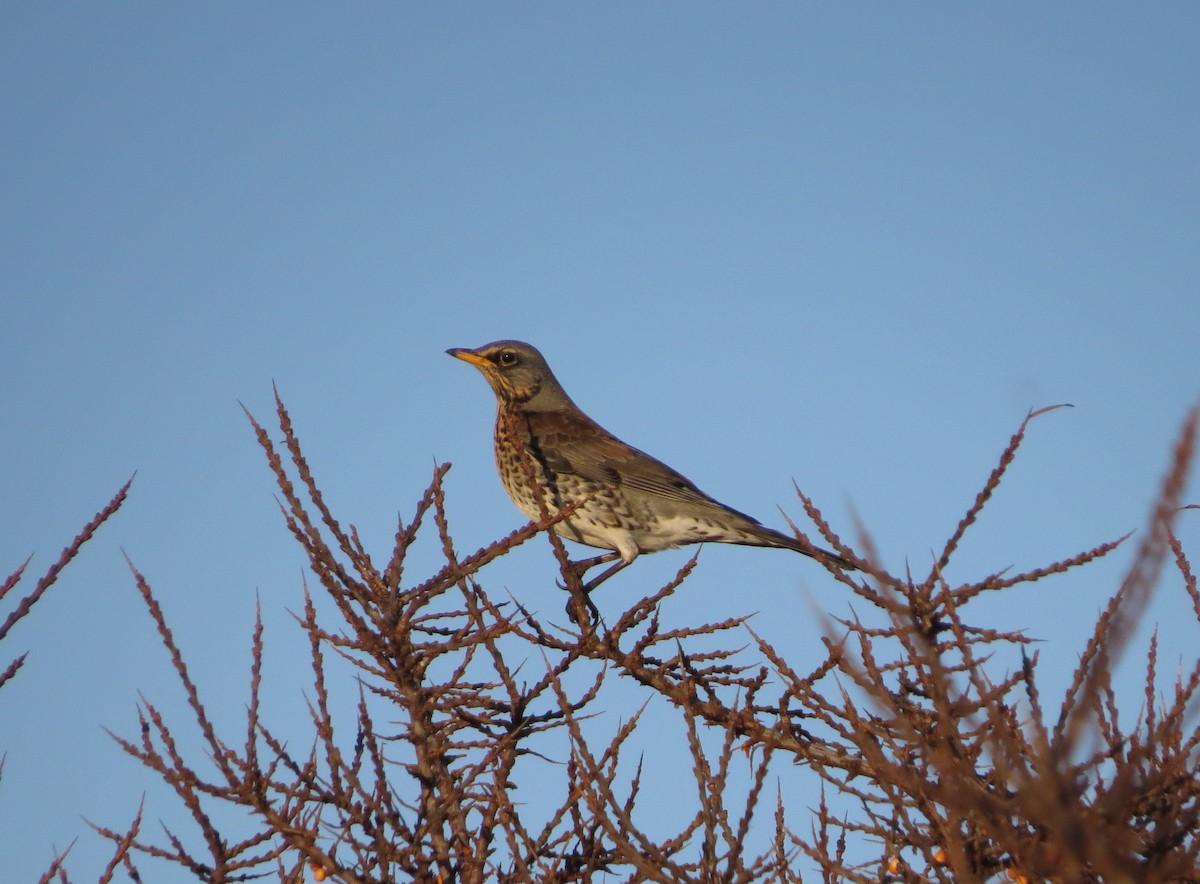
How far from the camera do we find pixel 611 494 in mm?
8367

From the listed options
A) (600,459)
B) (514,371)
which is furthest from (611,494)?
(514,371)

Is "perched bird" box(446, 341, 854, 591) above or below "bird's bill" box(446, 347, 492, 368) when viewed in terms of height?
below

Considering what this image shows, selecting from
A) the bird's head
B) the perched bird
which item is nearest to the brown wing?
the perched bird

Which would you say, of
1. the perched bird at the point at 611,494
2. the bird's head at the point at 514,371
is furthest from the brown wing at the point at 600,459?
the bird's head at the point at 514,371

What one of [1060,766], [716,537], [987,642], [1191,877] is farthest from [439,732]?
[716,537]

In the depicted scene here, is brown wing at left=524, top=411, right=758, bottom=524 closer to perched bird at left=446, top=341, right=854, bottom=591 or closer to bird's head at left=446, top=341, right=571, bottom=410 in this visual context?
perched bird at left=446, top=341, right=854, bottom=591

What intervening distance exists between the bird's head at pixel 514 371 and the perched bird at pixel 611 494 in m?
0.37

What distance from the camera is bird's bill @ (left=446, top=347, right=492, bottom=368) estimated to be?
31.2ft

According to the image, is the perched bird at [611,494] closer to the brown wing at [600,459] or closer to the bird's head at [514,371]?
the brown wing at [600,459]

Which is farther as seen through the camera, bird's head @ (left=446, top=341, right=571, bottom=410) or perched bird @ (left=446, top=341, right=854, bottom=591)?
bird's head @ (left=446, top=341, right=571, bottom=410)

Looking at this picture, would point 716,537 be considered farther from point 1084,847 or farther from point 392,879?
point 1084,847

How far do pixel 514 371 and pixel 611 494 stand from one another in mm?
1747

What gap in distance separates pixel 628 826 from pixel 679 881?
6.0 inches

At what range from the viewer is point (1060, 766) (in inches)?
44.2
